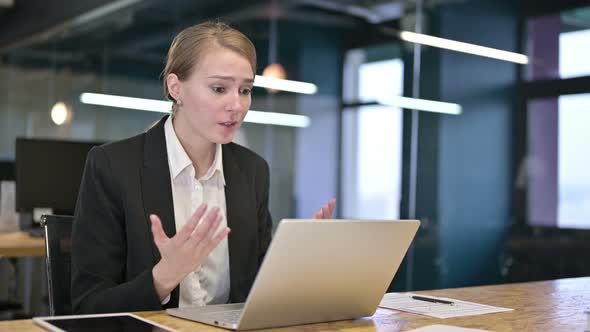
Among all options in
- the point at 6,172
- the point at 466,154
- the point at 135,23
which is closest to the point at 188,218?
the point at 6,172

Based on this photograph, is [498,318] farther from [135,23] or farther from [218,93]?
[135,23]

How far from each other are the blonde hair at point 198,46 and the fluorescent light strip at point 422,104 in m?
3.29

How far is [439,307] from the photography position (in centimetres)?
177

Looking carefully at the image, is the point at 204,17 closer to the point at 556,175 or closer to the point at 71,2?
the point at 71,2

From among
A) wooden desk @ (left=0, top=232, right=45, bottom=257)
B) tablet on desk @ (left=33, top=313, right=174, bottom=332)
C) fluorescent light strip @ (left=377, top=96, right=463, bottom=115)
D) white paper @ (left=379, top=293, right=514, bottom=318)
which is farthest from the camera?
fluorescent light strip @ (left=377, top=96, right=463, bottom=115)

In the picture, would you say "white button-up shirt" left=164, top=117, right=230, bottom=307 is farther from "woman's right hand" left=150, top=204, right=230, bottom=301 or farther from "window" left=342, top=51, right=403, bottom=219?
"window" left=342, top=51, right=403, bottom=219

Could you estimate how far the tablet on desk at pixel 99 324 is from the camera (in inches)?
51.8

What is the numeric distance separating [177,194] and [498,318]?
2.67 ft

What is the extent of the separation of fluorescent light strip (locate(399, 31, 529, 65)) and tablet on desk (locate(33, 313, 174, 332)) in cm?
396

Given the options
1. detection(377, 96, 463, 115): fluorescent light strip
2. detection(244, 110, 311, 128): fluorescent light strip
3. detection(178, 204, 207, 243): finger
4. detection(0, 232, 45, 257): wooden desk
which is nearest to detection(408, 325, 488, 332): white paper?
detection(178, 204, 207, 243): finger

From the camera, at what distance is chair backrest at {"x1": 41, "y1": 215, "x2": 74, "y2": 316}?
6.21 ft

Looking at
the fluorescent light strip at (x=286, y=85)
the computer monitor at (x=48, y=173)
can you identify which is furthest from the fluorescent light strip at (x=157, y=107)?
the computer monitor at (x=48, y=173)

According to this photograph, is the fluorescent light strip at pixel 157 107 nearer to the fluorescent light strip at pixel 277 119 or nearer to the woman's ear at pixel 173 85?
the fluorescent light strip at pixel 277 119

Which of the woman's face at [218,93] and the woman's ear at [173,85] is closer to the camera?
the woman's face at [218,93]
